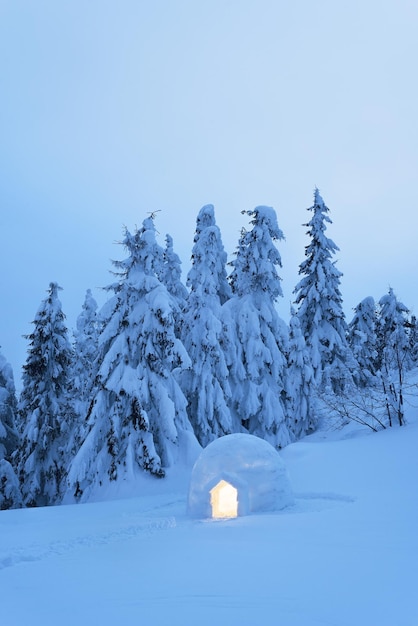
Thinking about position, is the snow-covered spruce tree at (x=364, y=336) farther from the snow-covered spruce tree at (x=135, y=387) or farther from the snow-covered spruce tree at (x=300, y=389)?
the snow-covered spruce tree at (x=135, y=387)

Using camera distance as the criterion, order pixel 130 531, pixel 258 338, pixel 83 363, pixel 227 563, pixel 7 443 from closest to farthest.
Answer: pixel 227 563 < pixel 130 531 < pixel 258 338 < pixel 7 443 < pixel 83 363

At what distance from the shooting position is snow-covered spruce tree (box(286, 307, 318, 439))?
2661cm

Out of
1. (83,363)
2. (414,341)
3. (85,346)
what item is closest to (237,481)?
(83,363)

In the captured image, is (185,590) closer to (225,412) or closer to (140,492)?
(140,492)

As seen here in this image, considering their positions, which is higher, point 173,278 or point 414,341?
point 173,278

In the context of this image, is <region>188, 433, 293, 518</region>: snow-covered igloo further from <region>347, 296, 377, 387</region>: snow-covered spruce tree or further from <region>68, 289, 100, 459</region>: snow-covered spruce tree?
<region>347, 296, 377, 387</region>: snow-covered spruce tree

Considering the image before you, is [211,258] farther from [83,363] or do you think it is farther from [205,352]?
[83,363]

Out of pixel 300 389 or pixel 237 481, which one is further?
pixel 300 389

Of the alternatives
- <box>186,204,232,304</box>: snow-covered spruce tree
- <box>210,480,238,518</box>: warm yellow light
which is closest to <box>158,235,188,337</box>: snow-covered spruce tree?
<box>186,204,232,304</box>: snow-covered spruce tree

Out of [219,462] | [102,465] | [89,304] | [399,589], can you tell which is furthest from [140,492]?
[89,304]

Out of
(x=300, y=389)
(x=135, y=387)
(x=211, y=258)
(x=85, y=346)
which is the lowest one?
(x=135, y=387)

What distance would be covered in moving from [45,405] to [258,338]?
10.6 m

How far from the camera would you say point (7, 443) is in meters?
25.7

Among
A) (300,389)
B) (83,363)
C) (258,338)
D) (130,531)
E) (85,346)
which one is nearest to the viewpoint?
(130,531)
